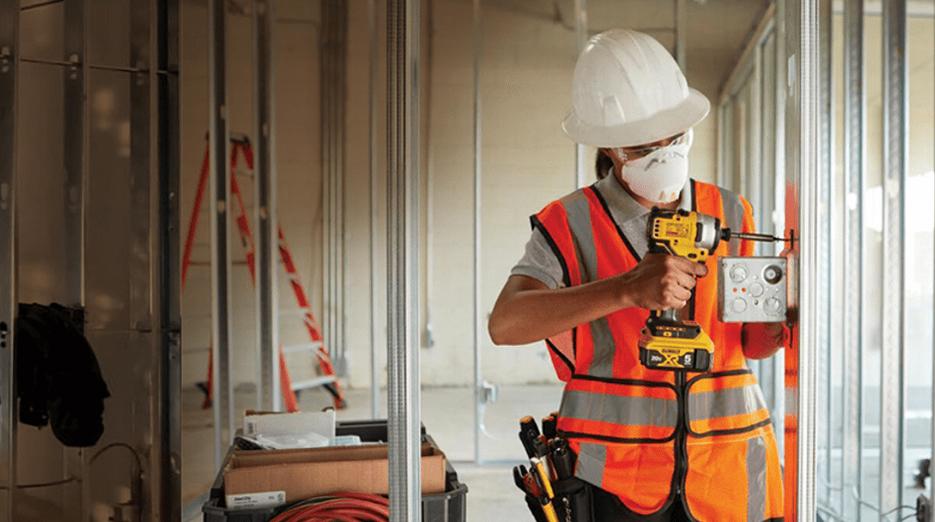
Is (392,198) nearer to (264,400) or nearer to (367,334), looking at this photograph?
(264,400)

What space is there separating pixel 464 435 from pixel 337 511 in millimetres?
3640

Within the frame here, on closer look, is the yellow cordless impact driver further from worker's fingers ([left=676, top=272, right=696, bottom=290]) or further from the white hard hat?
the white hard hat

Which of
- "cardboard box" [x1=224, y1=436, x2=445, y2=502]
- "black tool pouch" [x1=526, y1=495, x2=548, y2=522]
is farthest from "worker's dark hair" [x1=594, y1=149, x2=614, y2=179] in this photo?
"cardboard box" [x1=224, y1=436, x2=445, y2=502]

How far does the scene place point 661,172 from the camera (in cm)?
151

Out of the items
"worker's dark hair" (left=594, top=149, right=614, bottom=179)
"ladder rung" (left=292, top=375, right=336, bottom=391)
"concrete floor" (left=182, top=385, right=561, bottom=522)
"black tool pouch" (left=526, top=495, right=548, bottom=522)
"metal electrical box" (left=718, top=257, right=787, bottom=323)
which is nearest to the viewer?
"metal electrical box" (left=718, top=257, right=787, bottom=323)

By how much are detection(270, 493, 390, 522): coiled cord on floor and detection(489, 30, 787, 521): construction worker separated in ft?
2.37

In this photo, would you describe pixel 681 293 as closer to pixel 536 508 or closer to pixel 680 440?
pixel 680 440

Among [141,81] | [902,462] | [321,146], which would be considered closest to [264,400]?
[141,81]

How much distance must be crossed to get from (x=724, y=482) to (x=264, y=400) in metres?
3.21

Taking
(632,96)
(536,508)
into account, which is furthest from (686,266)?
(536,508)

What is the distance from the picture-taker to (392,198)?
1.25m

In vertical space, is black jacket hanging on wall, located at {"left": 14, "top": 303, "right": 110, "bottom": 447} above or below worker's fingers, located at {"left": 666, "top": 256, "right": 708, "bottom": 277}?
below

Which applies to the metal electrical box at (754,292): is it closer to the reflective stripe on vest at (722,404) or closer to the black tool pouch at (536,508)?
the reflective stripe on vest at (722,404)

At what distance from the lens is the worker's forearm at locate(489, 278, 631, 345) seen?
1.38 metres
